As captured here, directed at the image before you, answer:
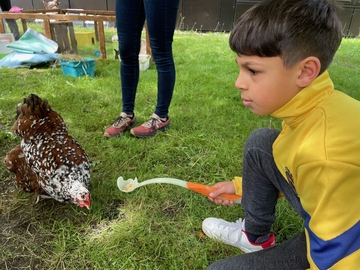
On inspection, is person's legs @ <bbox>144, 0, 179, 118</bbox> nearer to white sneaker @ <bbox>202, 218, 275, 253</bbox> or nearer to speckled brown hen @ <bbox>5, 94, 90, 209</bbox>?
speckled brown hen @ <bbox>5, 94, 90, 209</bbox>

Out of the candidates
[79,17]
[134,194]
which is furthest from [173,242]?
[79,17]

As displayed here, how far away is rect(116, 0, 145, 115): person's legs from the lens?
201 cm

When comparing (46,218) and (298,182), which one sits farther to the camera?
(46,218)

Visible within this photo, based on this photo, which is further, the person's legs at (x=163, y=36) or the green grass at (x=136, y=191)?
the person's legs at (x=163, y=36)

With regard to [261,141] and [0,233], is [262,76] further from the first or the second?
[0,233]

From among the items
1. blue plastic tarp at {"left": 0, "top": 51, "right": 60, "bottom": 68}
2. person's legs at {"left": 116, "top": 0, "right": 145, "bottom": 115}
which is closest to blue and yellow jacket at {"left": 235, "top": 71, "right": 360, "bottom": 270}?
person's legs at {"left": 116, "top": 0, "right": 145, "bottom": 115}

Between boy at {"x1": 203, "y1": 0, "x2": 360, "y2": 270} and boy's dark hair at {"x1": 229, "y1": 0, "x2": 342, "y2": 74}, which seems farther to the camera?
boy's dark hair at {"x1": 229, "y1": 0, "x2": 342, "y2": 74}

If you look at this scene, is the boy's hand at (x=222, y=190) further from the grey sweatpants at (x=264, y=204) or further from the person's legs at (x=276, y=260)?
the person's legs at (x=276, y=260)

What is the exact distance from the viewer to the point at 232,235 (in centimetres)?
138

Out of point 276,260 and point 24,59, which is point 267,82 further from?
point 24,59

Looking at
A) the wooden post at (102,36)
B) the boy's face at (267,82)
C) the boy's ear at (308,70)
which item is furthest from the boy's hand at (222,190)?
the wooden post at (102,36)

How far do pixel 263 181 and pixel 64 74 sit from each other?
3.17 metres

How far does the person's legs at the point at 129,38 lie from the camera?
2.01 metres

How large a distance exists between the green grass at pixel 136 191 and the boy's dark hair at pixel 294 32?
94 centimetres
